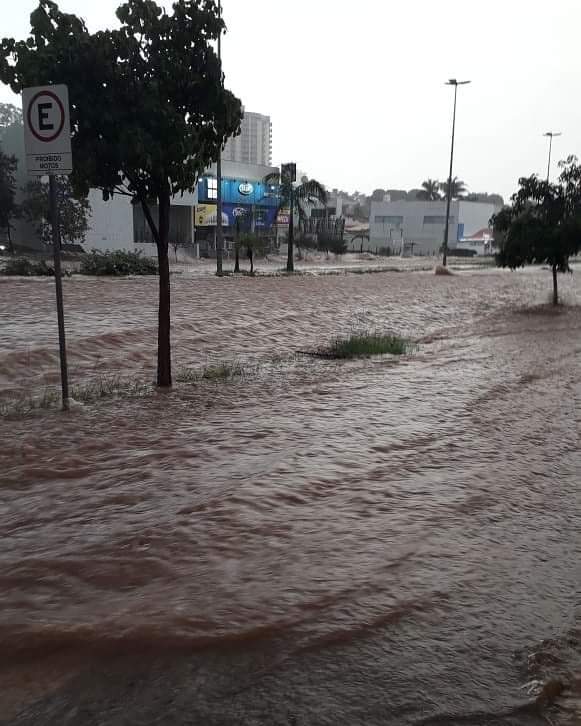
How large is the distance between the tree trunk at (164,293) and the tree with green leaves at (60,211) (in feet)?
106

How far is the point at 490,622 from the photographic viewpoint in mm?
3721

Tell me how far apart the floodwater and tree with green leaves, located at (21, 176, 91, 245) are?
32.3m

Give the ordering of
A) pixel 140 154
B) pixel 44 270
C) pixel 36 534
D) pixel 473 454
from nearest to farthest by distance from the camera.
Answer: pixel 36 534, pixel 473 454, pixel 140 154, pixel 44 270

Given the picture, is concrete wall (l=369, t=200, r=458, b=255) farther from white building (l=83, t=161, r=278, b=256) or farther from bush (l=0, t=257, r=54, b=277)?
bush (l=0, t=257, r=54, b=277)

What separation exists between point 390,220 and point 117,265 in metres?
67.4

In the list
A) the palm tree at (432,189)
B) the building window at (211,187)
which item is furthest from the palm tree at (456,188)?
the building window at (211,187)

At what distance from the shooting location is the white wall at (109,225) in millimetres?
45000

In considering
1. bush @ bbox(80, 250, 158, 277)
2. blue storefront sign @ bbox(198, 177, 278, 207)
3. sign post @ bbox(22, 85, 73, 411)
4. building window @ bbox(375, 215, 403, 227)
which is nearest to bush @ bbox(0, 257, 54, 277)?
bush @ bbox(80, 250, 158, 277)

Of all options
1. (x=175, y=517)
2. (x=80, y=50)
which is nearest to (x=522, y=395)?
(x=175, y=517)

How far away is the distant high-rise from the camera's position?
162 metres

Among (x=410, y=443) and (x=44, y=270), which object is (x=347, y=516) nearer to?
(x=410, y=443)

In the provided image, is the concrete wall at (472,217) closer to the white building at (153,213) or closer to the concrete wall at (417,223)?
the concrete wall at (417,223)

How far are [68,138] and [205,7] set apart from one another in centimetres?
252

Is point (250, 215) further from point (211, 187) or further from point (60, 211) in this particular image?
point (60, 211)
